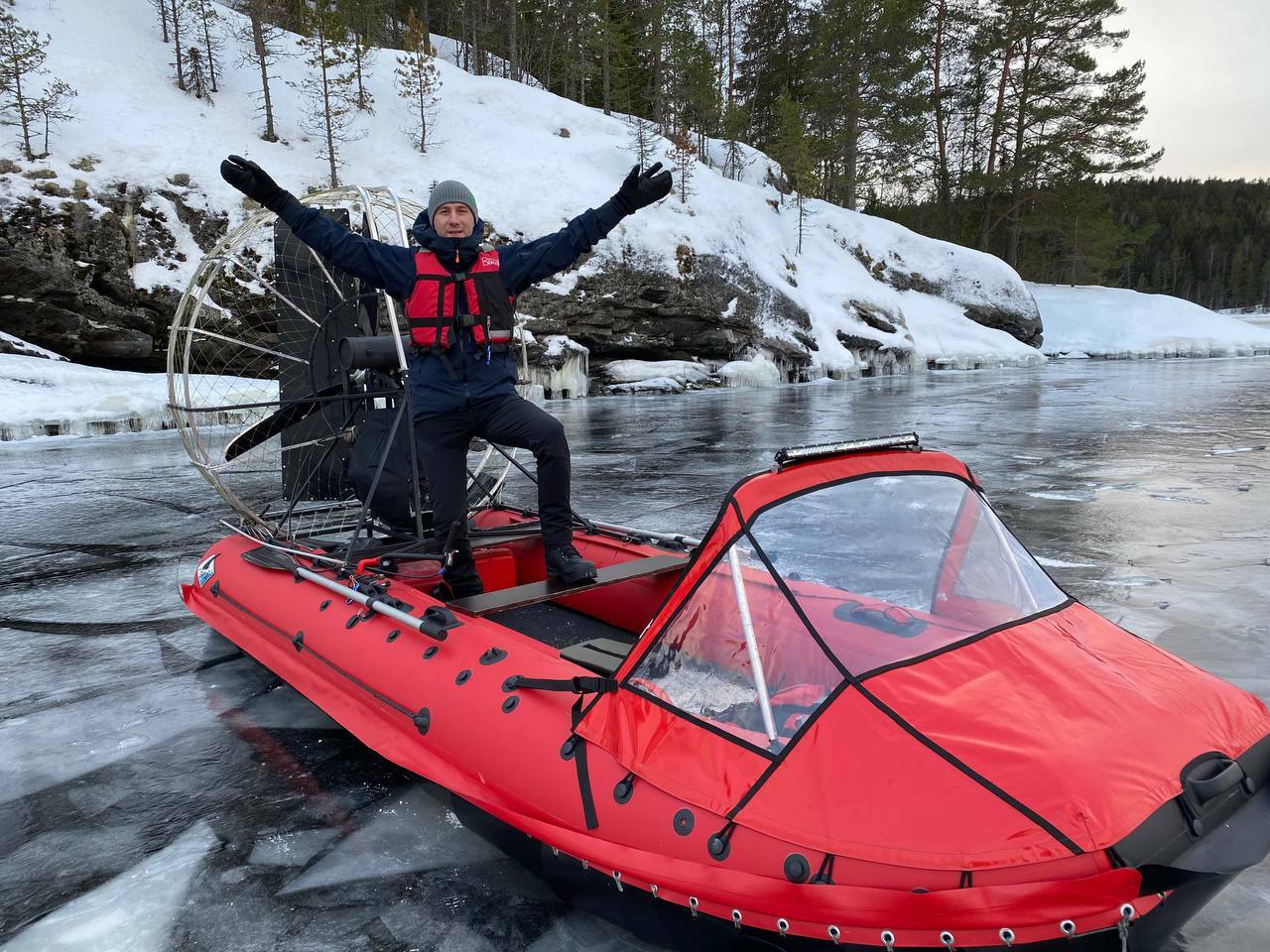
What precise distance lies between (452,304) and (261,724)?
69.6 inches

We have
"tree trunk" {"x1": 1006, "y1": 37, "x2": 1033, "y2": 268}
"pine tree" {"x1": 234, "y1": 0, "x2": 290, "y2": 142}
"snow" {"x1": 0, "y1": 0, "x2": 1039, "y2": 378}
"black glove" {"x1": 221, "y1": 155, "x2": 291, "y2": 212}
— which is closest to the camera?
"black glove" {"x1": 221, "y1": 155, "x2": 291, "y2": 212}

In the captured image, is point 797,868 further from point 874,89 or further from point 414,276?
point 874,89

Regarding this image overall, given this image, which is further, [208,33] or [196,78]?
[208,33]

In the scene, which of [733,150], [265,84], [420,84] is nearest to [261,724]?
[265,84]

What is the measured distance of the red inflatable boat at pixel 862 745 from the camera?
4.45ft

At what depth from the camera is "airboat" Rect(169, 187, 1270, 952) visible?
1.36 m

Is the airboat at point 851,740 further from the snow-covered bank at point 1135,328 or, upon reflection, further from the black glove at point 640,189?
the snow-covered bank at point 1135,328

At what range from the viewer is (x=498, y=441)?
3443 mm

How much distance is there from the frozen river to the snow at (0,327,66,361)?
6543mm

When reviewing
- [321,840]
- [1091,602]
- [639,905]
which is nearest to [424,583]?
[321,840]

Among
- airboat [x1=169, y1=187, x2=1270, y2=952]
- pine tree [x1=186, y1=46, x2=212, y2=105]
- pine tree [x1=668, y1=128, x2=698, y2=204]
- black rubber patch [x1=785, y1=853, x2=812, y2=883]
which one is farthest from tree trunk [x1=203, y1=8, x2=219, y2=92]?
black rubber patch [x1=785, y1=853, x2=812, y2=883]

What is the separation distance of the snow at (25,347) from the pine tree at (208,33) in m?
11.6

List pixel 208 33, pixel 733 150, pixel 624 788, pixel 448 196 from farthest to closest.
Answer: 1. pixel 733 150
2. pixel 208 33
3. pixel 448 196
4. pixel 624 788

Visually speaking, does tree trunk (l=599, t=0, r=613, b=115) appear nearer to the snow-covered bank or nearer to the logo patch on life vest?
the snow-covered bank
